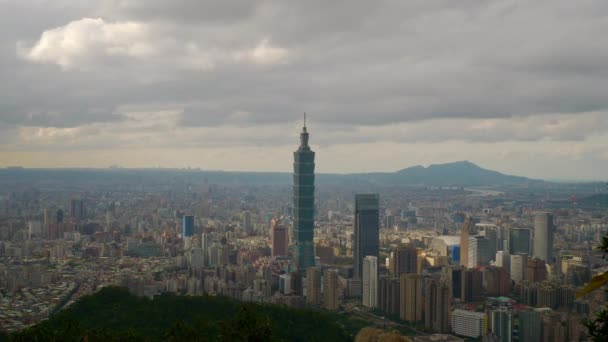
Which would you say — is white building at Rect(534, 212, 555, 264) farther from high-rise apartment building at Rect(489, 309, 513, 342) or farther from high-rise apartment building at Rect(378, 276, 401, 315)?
high-rise apartment building at Rect(489, 309, 513, 342)

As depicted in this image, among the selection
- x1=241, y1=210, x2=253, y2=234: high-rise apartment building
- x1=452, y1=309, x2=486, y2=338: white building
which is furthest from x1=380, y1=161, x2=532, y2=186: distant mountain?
x1=452, y1=309, x2=486, y2=338: white building

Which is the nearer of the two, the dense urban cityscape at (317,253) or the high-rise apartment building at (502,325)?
the high-rise apartment building at (502,325)

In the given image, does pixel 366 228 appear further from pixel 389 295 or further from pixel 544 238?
pixel 389 295

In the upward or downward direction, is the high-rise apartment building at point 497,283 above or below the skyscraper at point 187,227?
below

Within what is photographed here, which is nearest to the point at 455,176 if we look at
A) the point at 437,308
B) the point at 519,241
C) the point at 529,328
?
the point at 519,241

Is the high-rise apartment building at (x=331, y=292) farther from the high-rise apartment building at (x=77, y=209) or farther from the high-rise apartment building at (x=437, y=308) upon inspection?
the high-rise apartment building at (x=77, y=209)

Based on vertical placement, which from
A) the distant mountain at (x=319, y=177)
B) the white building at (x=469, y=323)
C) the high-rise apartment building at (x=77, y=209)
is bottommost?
the white building at (x=469, y=323)

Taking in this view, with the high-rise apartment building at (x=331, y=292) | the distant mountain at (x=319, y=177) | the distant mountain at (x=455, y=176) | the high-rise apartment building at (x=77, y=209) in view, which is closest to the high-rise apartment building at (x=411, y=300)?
the high-rise apartment building at (x=331, y=292)
